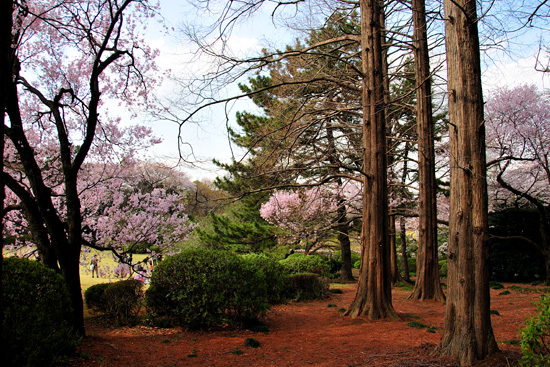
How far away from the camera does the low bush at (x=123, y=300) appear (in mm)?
7359

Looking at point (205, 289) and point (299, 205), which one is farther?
point (299, 205)

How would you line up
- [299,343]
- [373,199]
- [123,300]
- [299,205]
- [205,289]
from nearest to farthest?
[299,343] → [205,289] → [123,300] → [373,199] → [299,205]

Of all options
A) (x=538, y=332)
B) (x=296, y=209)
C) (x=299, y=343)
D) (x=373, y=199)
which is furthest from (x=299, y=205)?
(x=538, y=332)

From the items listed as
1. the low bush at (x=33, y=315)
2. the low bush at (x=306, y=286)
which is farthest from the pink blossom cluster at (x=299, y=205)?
the low bush at (x=33, y=315)

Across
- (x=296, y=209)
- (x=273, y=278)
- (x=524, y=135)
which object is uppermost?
(x=524, y=135)

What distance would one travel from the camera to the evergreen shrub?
664 centimetres

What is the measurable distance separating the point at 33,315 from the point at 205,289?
309 centimetres

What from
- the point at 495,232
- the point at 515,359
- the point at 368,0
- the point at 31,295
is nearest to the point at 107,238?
the point at 31,295

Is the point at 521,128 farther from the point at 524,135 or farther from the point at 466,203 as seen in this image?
the point at 466,203

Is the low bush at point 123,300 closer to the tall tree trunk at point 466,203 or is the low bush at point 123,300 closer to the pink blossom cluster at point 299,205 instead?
the tall tree trunk at point 466,203

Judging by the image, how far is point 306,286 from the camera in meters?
10.7

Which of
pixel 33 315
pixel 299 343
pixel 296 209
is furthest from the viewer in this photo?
pixel 296 209

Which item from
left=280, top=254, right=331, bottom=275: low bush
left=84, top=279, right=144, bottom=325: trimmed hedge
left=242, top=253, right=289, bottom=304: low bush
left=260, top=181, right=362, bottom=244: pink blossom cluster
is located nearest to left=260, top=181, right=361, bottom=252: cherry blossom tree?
left=260, top=181, right=362, bottom=244: pink blossom cluster

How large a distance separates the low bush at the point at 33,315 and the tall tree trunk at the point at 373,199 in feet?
16.8
